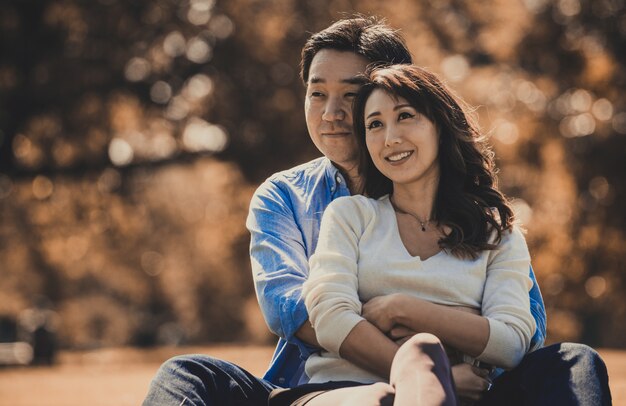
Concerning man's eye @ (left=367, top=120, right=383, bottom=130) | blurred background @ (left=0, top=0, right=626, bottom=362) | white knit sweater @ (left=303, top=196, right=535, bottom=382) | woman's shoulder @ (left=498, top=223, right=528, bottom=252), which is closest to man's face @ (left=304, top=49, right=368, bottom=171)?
man's eye @ (left=367, top=120, right=383, bottom=130)

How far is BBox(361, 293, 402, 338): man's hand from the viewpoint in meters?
2.70

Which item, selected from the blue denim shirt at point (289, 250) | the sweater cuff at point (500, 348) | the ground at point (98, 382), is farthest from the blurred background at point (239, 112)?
the sweater cuff at point (500, 348)

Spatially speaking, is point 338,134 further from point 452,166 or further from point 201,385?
point 201,385

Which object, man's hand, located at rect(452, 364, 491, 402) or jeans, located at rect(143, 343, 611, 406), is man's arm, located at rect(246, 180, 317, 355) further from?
man's hand, located at rect(452, 364, 491, 402)

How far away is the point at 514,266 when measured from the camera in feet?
9.52

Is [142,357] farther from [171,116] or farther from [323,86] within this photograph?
[323,86]

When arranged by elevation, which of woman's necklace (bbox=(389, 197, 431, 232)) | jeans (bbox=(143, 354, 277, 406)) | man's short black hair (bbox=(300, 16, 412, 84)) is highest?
man's short black hair (bbox=(300, 16, 412, 84))

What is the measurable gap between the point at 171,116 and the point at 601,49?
7716 mm

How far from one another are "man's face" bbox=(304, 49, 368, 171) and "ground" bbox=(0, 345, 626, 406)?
6.61ft

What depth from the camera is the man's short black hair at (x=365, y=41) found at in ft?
11.4

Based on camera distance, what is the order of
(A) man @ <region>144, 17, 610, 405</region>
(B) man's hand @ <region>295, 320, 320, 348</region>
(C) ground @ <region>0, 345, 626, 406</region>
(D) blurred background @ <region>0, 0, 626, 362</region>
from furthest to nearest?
(D) blurred background @ <region>0, 0, 626, 362</region>, (C) ground @ <region>0, 345, 626, 406</region>, (B) man's hand @ <region>295, 320, 320, 348</region>, (A) man @ <region>144, 17, 610, 405</region>

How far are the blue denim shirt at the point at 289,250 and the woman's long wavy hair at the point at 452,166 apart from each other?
0.93 ft

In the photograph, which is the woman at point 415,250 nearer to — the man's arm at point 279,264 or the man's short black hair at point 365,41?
the man's arm at point 279,264

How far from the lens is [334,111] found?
3455 mm
